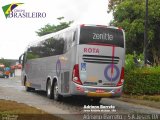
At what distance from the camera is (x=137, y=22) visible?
42.0m

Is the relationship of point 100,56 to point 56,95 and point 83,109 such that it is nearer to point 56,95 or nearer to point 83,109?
point 83,109

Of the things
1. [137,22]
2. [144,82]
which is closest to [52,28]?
[137,22]

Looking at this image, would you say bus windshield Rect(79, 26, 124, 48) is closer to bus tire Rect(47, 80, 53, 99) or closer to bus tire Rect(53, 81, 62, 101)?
bus tire Rect(53, 81, 62, 101)

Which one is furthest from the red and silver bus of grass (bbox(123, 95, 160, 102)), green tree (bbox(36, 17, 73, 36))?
green tree (bbox(36, 17, 73, 36))

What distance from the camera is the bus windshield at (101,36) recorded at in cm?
1952

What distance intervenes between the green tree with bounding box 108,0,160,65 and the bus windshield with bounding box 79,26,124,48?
21844 millimetres

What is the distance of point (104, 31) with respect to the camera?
19922mm

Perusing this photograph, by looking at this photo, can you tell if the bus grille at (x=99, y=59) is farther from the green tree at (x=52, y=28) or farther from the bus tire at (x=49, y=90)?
the green tree at (x=52, y=28)

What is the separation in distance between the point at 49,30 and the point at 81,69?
57.2 meters

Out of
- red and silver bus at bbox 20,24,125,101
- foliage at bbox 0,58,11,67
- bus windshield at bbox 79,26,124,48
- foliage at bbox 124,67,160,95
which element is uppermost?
bus windshield at bbox 79,26,124,48

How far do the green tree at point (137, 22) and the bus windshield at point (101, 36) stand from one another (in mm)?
21844

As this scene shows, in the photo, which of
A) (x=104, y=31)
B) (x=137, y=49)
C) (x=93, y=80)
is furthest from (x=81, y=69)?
(x=137, y=49)

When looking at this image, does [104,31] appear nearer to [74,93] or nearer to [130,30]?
[74,93]

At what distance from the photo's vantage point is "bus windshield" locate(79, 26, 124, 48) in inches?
768
